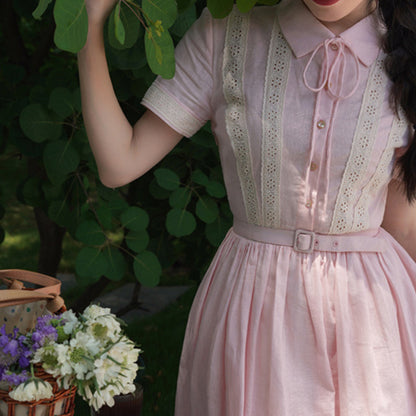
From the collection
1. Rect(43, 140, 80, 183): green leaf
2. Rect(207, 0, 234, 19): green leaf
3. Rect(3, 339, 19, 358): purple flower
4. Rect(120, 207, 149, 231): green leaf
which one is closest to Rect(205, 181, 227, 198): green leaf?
Rect(120, 207, 149, 231): green leaf

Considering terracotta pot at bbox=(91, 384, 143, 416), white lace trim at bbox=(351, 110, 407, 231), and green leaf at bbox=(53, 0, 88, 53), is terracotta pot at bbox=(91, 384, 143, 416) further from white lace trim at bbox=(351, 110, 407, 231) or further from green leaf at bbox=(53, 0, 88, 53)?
green leaf at bbox=(53, 0, 88, 53)

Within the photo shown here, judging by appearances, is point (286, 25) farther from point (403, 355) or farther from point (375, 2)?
point (403, 355)

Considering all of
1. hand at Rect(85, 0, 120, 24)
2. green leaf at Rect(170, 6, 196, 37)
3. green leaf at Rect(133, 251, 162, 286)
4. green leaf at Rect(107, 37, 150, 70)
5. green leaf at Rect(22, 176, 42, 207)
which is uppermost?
green leaf at Rect(170, 6, 196, 37)

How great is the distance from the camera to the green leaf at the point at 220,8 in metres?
1.53

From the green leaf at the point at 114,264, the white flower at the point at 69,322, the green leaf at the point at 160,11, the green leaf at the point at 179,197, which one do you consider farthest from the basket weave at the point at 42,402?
the green leaf at the point at 179,197

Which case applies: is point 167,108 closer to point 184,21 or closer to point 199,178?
point 184,21

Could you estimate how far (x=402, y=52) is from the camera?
150cm

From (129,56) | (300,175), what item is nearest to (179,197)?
(129,56)

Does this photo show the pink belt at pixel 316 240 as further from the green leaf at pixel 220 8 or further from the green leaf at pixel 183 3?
the green leaf at pixel 183 3

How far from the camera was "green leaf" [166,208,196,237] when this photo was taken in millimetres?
2572

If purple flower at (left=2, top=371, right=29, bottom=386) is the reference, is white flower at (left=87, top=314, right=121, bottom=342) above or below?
above

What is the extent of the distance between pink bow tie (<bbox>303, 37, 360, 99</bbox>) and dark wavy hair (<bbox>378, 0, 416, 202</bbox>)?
0.27 ft

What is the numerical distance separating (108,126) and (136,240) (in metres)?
1.14

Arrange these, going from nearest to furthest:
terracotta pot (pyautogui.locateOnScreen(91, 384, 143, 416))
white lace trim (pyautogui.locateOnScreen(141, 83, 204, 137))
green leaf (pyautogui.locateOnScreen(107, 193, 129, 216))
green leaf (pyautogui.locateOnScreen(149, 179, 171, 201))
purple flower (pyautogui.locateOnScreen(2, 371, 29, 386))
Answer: purple flower (pyautogui.locateOnScreen(2, 371, 29, 386)) → white lace trim (pyautogui.locateOnScreen(141, 83, 204, 137)) → terracotta pot (pyautogui.locateOnScreen(91, 384, 143, 416)) → green leaf (pyautogui.locateOnScreen(107, 193, 129, 216)) → green leaf (pyautogui.locateOnScreen(149, 179, 171, 201))
